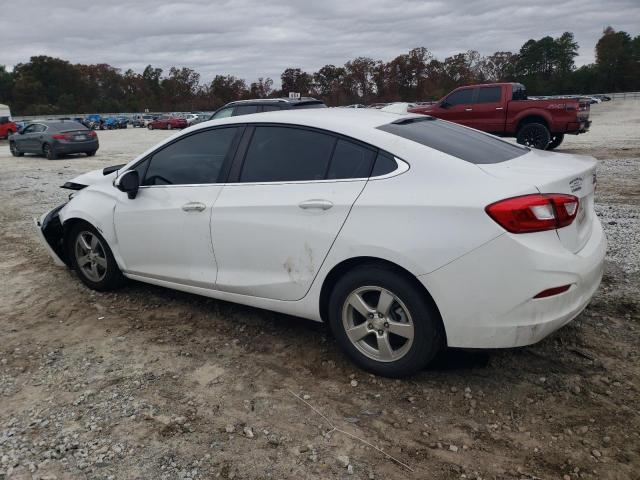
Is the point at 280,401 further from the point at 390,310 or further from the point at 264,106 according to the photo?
the point at 264,106

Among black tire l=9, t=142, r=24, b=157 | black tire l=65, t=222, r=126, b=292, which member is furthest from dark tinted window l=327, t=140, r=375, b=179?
black tire l=9, t=142, r=24, b=157

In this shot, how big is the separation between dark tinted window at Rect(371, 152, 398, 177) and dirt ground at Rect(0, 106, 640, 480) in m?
1.27

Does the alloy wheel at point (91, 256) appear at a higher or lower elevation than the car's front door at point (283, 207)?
lower

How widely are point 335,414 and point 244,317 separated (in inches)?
61.5

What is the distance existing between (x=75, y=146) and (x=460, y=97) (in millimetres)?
13226

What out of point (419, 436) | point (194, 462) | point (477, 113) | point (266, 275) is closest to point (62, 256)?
point (266, 275)

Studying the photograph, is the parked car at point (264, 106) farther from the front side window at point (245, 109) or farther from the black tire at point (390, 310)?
the black tire at point (390, 310)

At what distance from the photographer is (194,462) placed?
2689 mm

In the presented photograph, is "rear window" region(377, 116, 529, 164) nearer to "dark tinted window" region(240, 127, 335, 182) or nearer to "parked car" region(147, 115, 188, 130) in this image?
"dark tinted window" region(240, 127, 335, 182)

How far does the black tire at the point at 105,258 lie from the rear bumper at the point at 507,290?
9.85ft

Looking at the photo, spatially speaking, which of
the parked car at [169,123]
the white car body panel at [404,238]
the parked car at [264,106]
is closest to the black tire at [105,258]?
the white car body panel at [404,238]

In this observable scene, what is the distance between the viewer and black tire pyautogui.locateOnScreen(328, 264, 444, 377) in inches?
120

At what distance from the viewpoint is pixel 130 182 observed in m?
4.32

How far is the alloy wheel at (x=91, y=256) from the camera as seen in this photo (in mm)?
4887
